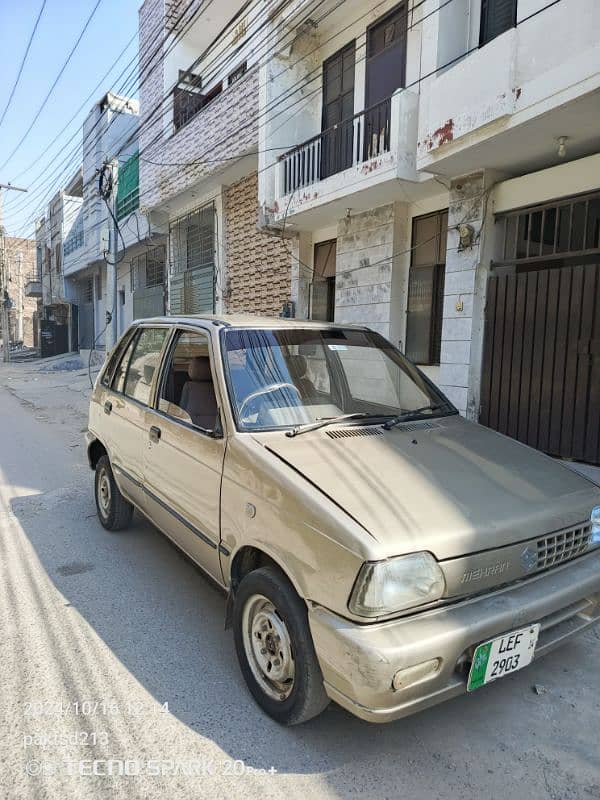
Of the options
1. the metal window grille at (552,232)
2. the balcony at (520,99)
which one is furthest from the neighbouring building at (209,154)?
the metal window grille at (552,232)

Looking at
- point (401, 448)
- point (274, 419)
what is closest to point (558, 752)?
point (401, 448)

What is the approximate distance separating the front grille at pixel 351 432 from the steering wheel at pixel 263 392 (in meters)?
0.33

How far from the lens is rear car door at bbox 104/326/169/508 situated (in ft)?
11.7

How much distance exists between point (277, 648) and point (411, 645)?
69 cm

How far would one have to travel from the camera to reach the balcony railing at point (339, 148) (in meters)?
7.66

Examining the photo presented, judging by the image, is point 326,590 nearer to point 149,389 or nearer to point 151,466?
point 151,466

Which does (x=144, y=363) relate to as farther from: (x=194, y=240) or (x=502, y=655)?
(x=194, y=240)

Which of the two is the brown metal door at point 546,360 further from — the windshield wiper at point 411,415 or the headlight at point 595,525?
the headlight at point 595,525

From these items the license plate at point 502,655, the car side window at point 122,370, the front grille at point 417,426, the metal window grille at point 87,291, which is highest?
the metal window grille at point 87,291

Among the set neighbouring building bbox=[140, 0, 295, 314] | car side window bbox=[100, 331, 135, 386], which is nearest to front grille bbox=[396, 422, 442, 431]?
car side window bbox=[100, 331, 135, 386]

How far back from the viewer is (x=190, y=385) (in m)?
3.07

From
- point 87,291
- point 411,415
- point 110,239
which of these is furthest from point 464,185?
point 87,291

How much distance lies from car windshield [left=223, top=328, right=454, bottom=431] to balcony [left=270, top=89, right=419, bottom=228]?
15.2 ft

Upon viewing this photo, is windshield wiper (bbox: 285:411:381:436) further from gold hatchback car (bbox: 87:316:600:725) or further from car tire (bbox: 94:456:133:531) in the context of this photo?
car tire (bbox: 94:456:133:531)
